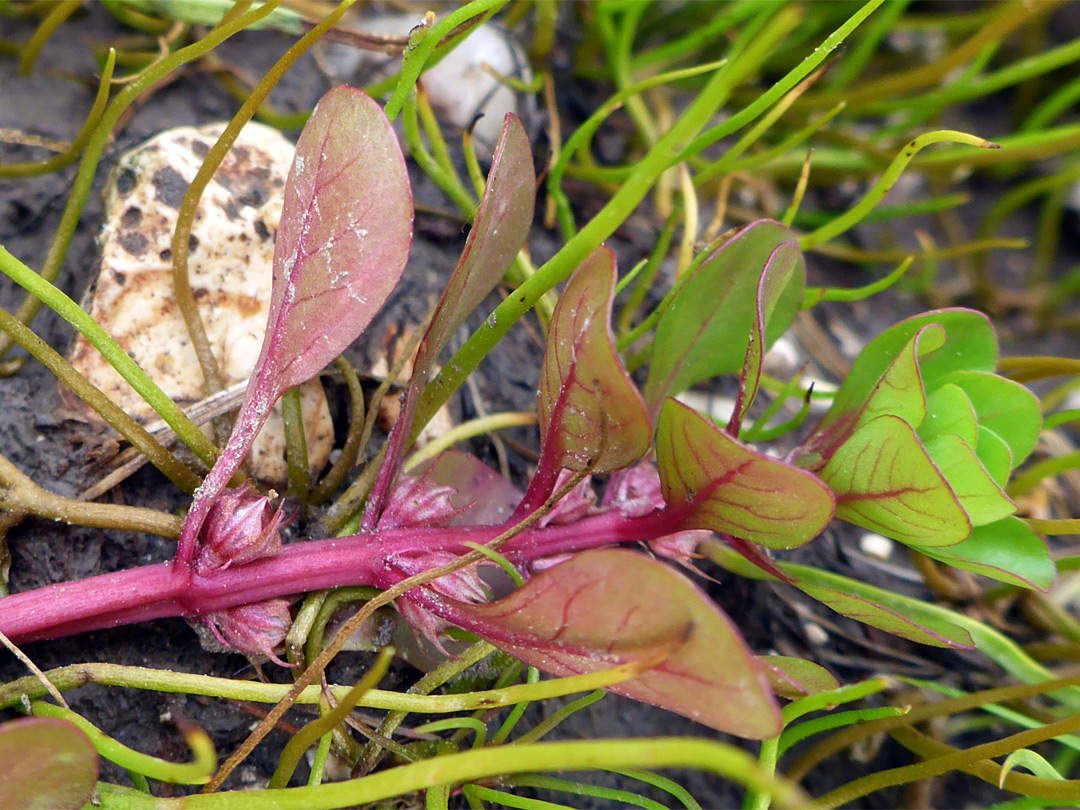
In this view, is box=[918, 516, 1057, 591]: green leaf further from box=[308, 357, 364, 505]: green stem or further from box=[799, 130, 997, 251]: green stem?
box=[308, 357, 364, 505]: green stem

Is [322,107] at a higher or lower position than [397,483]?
higher

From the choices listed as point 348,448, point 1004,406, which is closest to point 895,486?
point 1004,406

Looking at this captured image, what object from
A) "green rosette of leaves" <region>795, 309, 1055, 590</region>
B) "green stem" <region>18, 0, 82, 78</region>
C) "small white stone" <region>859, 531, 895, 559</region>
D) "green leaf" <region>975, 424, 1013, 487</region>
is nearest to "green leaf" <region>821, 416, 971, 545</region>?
"green rosette of leaves" <region>795, 309, 1055, 590</region>

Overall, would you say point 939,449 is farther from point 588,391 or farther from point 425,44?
point 425,44

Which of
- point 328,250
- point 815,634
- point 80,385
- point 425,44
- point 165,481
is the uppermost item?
point 425,44

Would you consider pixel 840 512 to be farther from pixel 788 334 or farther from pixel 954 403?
pixel 788 334

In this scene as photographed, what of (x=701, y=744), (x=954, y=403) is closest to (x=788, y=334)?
(x=954, y=403)

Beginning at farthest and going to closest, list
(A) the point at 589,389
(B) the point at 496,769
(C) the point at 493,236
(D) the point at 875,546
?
(D) the point at 875,546 < (C) the point at 493,236 < (A) the point at 589,389 < (B) the point at 496,769
